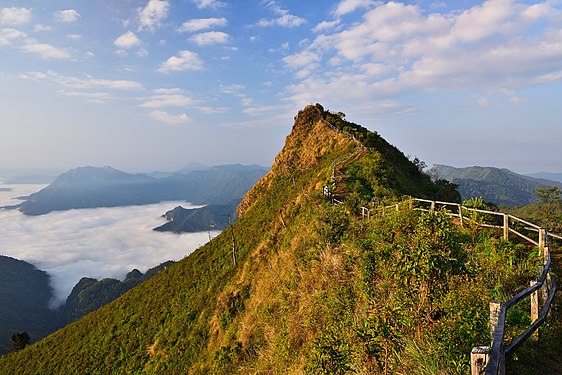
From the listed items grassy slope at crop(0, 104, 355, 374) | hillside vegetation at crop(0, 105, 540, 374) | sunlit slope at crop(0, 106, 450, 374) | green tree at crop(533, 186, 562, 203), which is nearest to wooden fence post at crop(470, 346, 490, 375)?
hillside vegetation at crop(0, 105, 540, 374)

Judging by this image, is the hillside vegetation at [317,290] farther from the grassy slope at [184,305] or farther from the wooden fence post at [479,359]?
the wooden fence post at [479,359]

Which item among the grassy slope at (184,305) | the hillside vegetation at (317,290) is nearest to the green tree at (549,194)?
the hillside vegetation at (317,290)

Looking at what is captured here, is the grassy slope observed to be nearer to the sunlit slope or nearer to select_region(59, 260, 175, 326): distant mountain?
the sunlit slope

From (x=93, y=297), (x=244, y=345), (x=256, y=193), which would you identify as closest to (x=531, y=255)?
(x=244, y=345)

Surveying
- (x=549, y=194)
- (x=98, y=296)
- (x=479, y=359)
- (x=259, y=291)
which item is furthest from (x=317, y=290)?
(x=98, y=296)

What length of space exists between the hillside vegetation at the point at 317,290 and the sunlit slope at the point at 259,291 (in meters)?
0.16

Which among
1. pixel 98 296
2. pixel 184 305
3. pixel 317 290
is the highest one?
pixel 317 290

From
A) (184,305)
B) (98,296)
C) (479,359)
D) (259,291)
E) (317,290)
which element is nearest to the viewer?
(479,359)

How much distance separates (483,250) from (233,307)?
22419mm

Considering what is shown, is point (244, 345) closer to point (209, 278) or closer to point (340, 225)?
point (340, 225)

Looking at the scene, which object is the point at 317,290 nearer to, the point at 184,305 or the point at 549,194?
the point at 184,305

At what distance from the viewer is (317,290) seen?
1488cm

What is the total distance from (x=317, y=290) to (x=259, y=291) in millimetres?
12587

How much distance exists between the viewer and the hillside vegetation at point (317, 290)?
21.1 feet
